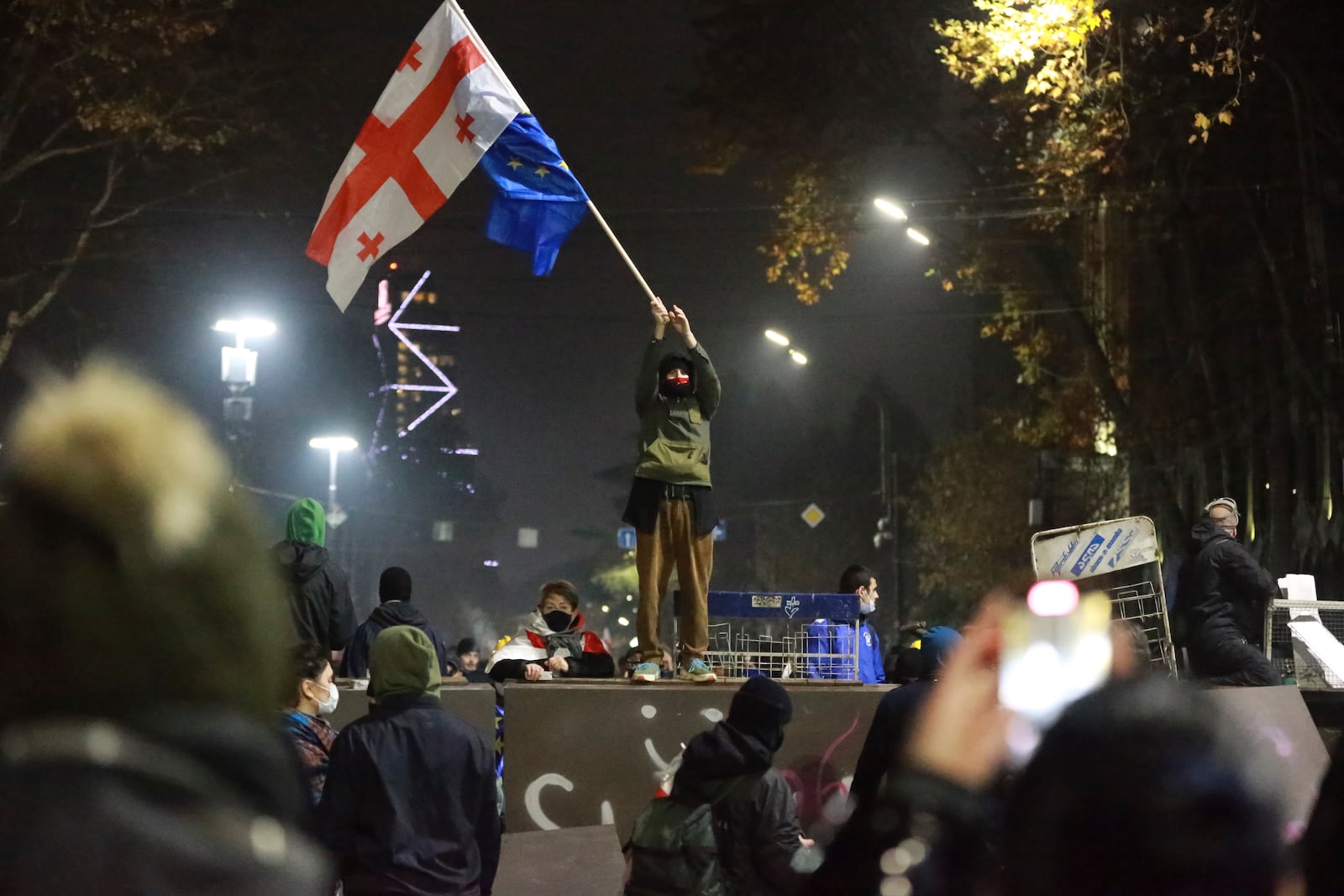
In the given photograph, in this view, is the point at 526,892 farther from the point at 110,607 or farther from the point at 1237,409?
the point at 1237,409

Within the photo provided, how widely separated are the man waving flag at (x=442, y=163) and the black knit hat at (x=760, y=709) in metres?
4.36

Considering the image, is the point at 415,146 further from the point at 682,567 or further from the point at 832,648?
the point at 832,648

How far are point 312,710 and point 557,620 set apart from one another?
9.13 ft

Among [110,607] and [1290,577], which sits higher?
[1290,577]

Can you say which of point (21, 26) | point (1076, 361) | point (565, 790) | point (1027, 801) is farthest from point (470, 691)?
point (1076, 361)

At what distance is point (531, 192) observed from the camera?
9602 mm

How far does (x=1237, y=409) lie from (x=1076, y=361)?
6541mm

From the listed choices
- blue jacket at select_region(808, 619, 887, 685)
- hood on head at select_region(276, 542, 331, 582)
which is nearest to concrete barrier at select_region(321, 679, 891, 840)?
blue jacket at select_region(808, 619, 887, 685)

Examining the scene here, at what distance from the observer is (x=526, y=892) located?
22.8ft

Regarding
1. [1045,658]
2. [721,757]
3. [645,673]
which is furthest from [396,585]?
[1045,658]

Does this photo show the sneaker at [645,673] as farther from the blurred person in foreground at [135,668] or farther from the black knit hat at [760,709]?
the blurred person in foreground at [135,668]

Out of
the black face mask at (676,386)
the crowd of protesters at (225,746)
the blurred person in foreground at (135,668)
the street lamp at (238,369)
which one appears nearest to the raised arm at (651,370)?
the black face mask at (676,386)

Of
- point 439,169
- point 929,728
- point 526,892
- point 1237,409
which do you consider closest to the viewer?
point 929,728

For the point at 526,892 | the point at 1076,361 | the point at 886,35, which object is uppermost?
the point at 886,35
